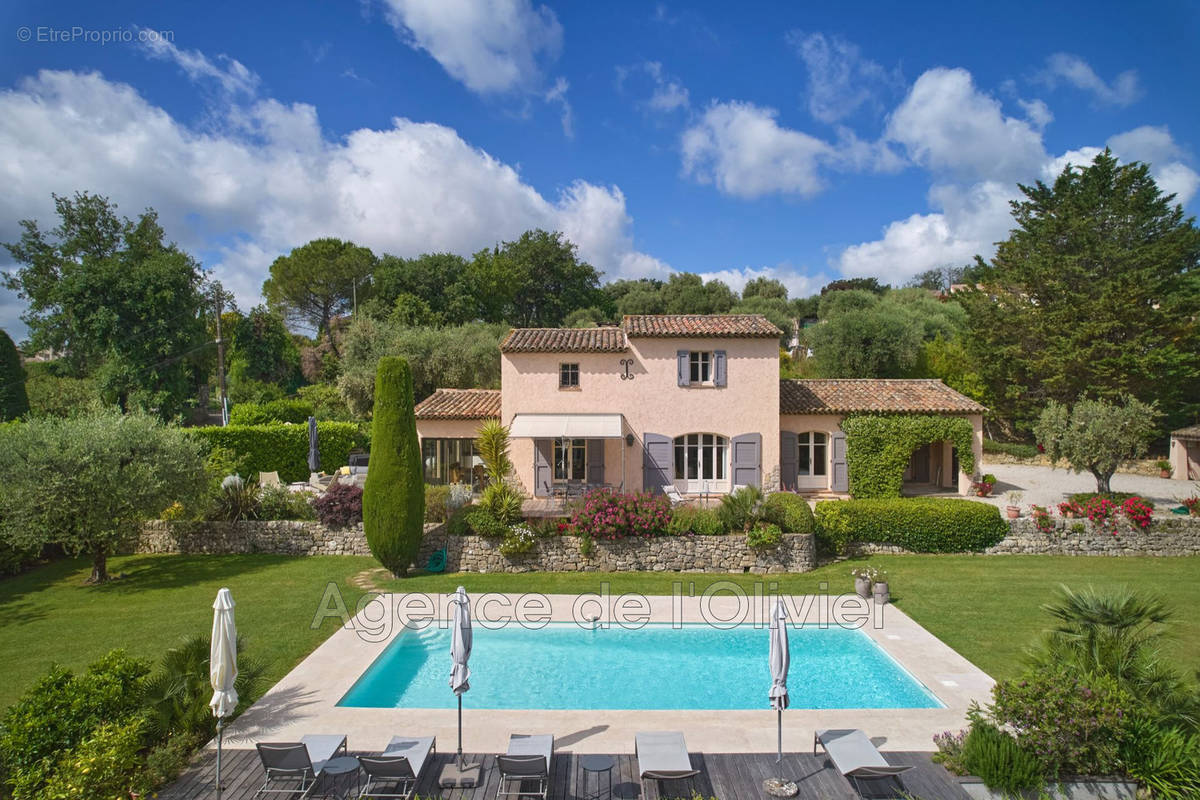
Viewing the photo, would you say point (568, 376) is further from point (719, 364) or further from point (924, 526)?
point (924, 526)

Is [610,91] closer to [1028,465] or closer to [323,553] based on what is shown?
[323,553]

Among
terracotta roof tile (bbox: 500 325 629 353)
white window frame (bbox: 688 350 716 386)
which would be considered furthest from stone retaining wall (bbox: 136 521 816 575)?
terracotta roof tile (bbox: 500 325 629 353)

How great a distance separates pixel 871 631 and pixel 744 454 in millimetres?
12910

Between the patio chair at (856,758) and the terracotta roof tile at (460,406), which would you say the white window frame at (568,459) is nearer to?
the terracotta roof tile at (460,406)

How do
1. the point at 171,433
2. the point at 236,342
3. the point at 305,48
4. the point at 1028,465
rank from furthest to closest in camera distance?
the point at 236,342
the point at 1028,465
the point at 171,433
the point at 305,48

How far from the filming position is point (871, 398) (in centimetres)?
2973

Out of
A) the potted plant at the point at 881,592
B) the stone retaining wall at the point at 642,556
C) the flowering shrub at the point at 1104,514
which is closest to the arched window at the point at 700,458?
the stone retaining wall at the point at 642,556

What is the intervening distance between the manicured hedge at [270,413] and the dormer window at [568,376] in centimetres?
2048

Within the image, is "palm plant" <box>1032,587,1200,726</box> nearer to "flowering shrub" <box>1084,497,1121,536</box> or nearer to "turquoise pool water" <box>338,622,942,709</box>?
"turquoise pool water" <box>338,622,942,709</box>

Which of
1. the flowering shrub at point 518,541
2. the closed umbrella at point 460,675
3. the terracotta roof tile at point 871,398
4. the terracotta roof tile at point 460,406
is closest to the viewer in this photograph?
the closed umbrella at point 460,675

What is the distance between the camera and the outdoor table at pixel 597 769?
9.01 m

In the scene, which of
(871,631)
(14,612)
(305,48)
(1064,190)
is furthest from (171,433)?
(1064,190)

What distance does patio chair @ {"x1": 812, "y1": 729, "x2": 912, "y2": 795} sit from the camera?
8875 mm

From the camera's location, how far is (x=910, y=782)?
922cm
